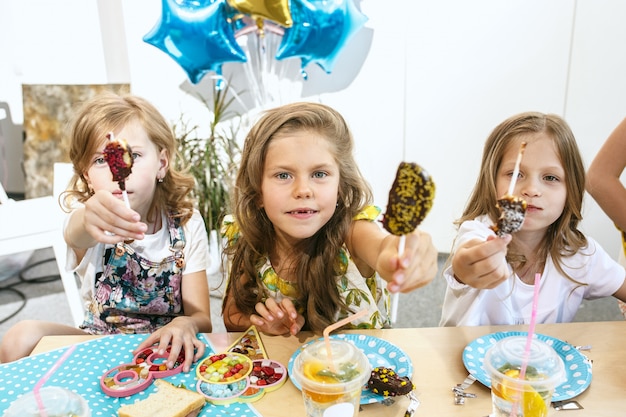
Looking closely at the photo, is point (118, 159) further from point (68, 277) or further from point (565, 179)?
point (68, 277)

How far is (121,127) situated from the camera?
1.51 m

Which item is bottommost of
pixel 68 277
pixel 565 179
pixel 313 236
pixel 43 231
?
pixel 68 277

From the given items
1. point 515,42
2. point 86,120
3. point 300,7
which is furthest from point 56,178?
point 515,42

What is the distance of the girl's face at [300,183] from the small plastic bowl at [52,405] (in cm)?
62

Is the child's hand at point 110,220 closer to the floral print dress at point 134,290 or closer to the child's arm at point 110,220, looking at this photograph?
the child's arm at point 110,220

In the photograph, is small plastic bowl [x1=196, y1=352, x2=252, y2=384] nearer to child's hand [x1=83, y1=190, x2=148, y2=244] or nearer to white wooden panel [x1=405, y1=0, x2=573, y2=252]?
child's hand [x1=83, y1=190, x2=148, y2=244]

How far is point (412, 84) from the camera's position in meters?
3.29

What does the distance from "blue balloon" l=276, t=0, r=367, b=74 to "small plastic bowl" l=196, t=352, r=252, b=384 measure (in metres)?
2.14

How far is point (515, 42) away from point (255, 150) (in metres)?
2.32

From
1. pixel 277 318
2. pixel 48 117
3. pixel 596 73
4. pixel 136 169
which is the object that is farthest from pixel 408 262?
pixel 48 117

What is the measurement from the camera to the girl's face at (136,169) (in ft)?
4.73

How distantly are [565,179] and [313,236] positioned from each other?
2.32 feet

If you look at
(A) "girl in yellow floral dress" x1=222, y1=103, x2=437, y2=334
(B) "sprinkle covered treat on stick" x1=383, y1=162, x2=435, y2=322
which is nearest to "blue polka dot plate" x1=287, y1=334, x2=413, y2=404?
(A) "girl in yellow floral dress" x1=222, y1=103, x2=437, y2=334

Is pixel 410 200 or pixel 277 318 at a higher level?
pixel 410 200
